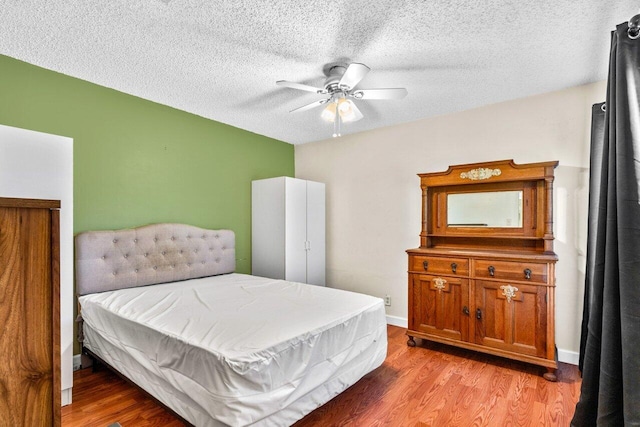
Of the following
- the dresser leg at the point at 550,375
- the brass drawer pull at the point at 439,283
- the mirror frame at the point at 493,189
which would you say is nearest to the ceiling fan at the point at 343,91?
the mirror frame at the point at 493,189

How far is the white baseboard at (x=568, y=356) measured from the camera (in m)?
2.81

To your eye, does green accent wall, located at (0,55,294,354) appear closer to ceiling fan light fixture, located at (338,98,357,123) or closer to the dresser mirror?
ceiling fan light fixture, located at (338,98,357,123)

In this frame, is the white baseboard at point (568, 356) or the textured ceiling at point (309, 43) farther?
Result: the white baseboard at point (568, 356)

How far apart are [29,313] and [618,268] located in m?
1.73

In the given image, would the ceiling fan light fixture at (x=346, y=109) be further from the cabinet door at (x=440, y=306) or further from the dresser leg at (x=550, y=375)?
the dresser leg at (x=550, y=375)

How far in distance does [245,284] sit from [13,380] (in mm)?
2388

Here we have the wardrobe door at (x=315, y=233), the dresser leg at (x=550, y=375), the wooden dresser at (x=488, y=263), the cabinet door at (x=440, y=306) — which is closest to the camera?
the dresser leg at (x=550, y=375)

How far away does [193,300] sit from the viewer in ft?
8.09

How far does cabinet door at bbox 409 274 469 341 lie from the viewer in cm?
292

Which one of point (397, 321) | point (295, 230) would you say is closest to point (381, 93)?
point (295, 230)

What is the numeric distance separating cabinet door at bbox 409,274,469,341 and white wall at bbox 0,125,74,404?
9.15 ft

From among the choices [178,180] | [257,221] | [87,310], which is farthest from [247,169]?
[87,310]

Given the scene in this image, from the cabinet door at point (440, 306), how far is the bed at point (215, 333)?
2.71 feet

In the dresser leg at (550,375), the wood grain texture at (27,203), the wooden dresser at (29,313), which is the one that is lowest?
the dresser leg at (550,375)
